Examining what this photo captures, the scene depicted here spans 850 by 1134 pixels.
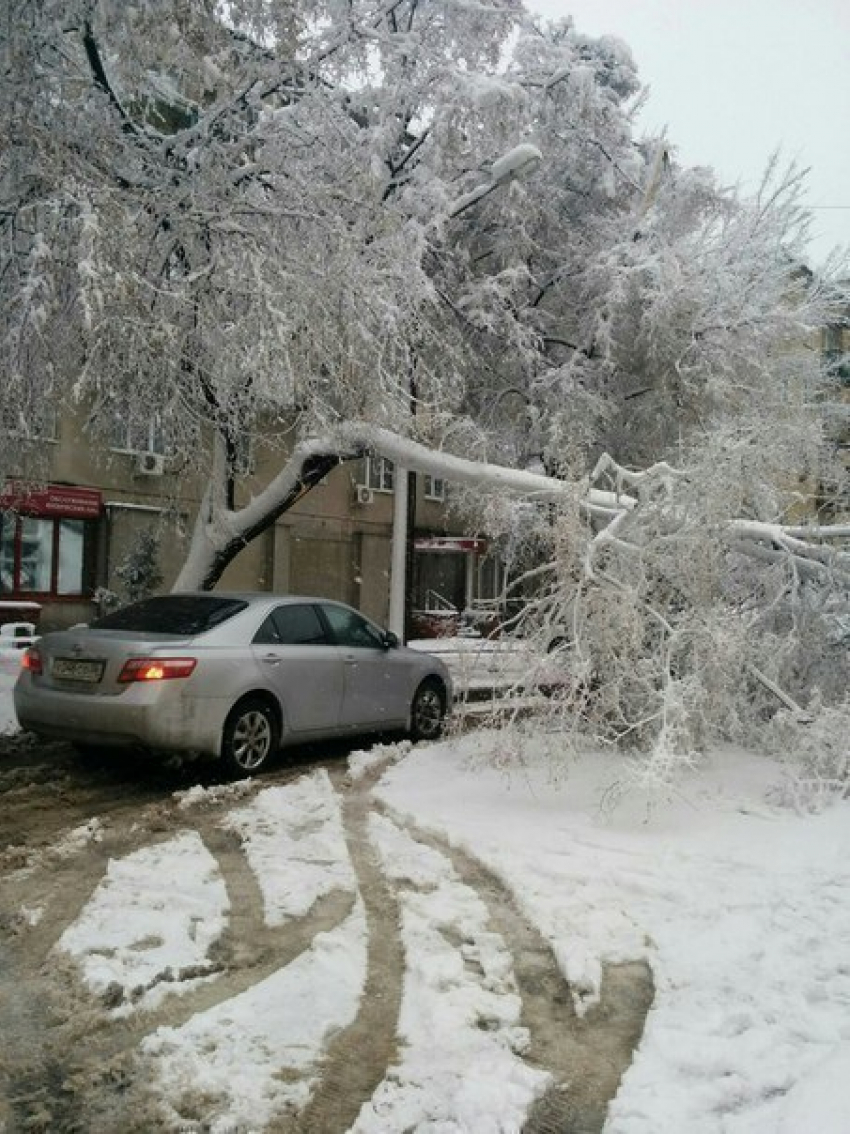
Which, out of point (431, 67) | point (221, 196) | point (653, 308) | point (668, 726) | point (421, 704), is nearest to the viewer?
point (668, 726)

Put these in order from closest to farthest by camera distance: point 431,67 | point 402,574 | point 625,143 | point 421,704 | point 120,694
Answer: point 120,694 → point 421,704 → point 431,67 → point 625,143 → point 402,574

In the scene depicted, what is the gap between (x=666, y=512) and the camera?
7395mm

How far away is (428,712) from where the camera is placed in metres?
9.90

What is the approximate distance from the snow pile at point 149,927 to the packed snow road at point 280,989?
0.04ft

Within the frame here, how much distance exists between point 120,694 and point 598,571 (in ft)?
11.3

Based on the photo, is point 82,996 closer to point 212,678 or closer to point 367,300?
point 212,678

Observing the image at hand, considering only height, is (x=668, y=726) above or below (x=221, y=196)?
below

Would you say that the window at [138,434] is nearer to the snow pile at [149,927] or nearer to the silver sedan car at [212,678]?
the silver sedan car at [212,678]

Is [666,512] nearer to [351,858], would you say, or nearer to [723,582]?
[723,582]

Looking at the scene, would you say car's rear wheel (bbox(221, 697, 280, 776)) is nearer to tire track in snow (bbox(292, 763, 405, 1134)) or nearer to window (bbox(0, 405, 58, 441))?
tire track in snow (bbox(292, 763, 405, 1134))

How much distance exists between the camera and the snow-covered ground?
3119mm

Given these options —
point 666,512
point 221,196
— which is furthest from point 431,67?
point 666,512

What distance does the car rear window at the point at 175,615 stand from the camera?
25.1 feet

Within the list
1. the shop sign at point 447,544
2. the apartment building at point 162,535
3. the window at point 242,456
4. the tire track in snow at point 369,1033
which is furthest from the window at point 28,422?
the shop sign at point 447,544
